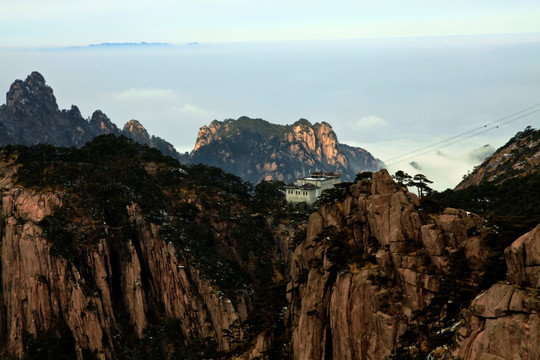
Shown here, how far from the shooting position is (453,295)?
145ft

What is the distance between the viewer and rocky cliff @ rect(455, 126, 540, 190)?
438 ft

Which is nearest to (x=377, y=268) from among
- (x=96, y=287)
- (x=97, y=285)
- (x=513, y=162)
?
(x=96, y=287)

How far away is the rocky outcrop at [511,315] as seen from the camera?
35812 mm

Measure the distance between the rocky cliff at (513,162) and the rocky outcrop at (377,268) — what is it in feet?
260

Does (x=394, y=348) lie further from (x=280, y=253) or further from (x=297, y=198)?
(x=297, y=198)

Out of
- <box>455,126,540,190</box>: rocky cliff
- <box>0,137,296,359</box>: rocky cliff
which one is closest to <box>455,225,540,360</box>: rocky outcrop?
<box>0,137,296,359</box>: rocky cliff

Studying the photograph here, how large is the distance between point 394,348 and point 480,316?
856 cm

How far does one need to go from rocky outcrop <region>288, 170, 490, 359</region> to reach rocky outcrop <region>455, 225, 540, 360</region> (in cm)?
647

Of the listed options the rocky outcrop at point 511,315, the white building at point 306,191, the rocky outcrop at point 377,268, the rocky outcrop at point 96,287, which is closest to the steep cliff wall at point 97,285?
the rocky outcrop at point 96,287

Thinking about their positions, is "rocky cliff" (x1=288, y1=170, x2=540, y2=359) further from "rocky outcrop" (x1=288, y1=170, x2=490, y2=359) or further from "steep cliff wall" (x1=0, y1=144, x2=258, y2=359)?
"steep cliff wall" (x1=0, y1=144, x2=258, y2=359)

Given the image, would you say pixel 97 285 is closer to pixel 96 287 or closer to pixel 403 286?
pixel 96 287

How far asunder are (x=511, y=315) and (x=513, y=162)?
115m

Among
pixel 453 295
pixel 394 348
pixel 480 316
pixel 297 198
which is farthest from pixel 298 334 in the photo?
pixel 297 198

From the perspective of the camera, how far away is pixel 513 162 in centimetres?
14425
